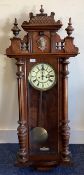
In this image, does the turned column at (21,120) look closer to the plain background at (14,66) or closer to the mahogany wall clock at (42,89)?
the mahogany wall clock at (42,89)

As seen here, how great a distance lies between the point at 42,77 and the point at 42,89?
0.08m

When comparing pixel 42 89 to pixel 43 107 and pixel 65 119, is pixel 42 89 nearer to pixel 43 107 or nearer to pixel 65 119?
pixel 43 107

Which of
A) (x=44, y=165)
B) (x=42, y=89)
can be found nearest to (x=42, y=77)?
(x=42, y=89)

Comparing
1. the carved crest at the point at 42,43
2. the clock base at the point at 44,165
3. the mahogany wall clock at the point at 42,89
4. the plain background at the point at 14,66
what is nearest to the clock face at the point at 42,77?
the mahogany wall clock at the point at 42,89

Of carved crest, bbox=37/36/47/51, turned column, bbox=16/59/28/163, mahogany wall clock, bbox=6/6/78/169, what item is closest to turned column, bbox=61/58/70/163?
mahogany wall clock, bbox=6/6/78/169

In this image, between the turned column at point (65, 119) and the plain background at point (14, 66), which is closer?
the turned column at point (65, 119)

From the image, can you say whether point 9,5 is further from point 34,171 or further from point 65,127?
point 34,171

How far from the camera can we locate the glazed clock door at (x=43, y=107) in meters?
1.71

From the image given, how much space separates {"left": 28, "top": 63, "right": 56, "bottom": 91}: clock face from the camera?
1710mm

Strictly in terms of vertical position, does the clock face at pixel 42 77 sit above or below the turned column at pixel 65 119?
above

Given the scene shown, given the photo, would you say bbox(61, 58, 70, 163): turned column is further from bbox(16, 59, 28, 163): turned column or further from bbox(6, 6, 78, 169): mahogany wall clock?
bbox(16, 59, 28, 163): turned column

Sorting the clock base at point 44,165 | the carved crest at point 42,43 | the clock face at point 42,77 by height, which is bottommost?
the clock base at point 44,165

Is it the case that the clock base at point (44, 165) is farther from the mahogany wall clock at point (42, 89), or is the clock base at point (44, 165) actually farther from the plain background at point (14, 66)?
the plain background at point (14, 66)

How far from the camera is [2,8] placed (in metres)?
1.91
